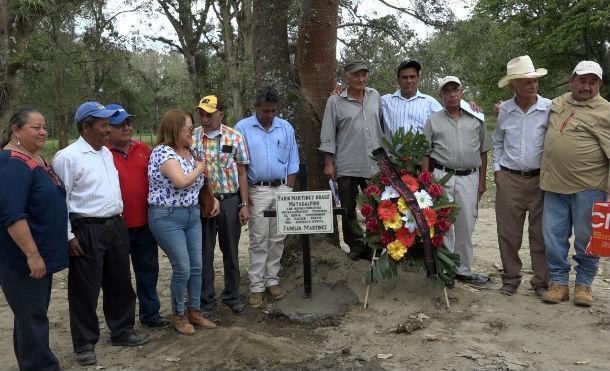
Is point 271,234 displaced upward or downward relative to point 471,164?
downward

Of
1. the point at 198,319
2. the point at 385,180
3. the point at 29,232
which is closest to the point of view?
the point at 29,232

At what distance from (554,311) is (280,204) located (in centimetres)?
286

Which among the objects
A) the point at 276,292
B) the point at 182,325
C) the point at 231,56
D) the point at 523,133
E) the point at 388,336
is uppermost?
the point at 231,56

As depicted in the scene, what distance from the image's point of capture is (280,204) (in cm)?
536

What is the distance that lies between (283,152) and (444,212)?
1726 mm

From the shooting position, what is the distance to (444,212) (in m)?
5.55

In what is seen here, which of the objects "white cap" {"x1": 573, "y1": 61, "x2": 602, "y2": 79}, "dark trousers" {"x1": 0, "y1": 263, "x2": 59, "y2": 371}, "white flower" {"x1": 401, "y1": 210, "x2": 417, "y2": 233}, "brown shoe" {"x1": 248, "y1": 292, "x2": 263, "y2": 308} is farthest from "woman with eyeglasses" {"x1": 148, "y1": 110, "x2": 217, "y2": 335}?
"white cap" {"x1": 573, "y1": 61, "x2": 602, "y2": 79}

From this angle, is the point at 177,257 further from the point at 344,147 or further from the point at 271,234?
the point at 344,147

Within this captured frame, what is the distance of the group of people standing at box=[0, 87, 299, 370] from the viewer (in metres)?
3.99

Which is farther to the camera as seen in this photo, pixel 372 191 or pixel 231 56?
pixel 231 56

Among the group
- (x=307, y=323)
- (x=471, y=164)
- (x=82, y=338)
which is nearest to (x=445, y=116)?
(x=471, y=164)

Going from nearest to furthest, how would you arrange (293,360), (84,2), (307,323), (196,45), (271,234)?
(293,360) < (307,323) < (271,234) < (84,2) < (196,45)

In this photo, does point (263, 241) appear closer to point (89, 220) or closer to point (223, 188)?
point (223, 188)

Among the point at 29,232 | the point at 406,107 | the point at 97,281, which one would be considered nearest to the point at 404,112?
the point at 406,107
